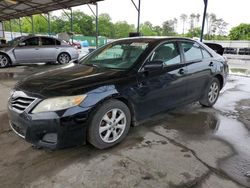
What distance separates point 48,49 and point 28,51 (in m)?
0.88

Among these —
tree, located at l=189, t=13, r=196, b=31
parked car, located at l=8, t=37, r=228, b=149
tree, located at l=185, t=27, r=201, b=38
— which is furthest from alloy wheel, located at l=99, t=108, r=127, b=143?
tree, located at l=189, t=13, r=196, b=31

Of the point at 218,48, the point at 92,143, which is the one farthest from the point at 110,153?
the point at 218,48

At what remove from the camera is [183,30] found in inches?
1923

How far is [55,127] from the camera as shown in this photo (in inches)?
98.4

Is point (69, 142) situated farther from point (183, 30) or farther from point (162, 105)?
point (183, 30)

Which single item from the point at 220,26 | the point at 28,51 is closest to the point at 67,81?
the point at 28,51

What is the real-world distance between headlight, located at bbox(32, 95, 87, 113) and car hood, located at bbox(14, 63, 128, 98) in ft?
0.19

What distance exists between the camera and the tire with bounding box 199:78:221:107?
15.0 feet

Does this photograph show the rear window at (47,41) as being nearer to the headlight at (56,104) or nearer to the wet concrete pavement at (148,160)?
the wet concrete pavement at (148,160)

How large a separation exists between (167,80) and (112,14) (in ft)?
230

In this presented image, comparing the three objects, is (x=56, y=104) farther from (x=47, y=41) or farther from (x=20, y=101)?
(x=47, y=41)

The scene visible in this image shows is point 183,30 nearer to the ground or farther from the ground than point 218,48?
farther from the ground

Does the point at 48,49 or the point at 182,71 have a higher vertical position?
the point at 48,49

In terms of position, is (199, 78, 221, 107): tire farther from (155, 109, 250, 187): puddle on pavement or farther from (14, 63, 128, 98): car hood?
(14, 63, 128, 98): car hood
